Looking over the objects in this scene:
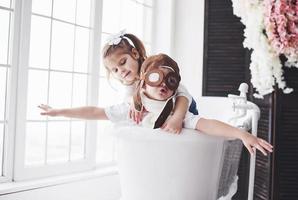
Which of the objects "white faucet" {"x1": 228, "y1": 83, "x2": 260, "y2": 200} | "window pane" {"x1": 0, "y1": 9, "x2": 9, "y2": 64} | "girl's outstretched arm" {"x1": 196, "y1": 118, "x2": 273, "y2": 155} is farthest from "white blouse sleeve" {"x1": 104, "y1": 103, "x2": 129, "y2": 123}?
"window pane" {"x1": 0, "y1": 9, "x2": 9, "y2": 64}

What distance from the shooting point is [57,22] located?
2264mm

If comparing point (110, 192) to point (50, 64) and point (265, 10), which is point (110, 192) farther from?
point (265, 10)

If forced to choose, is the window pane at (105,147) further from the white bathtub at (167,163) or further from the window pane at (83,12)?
the white bathtub at (167,163)

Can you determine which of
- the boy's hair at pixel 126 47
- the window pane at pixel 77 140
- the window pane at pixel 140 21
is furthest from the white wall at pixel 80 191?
the window pane at pixel 140 21

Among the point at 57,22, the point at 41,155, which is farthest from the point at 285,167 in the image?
the point at 57,22

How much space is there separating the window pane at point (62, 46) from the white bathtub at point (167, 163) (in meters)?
0.92

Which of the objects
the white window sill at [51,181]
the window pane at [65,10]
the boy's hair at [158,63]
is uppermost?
the window pane at [65,10]

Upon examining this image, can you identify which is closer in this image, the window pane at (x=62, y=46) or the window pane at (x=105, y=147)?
the window pane at (x=62, y=46)

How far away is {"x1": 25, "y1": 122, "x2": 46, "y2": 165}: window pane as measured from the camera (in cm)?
213

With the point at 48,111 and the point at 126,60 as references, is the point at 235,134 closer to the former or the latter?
the point at 126,60

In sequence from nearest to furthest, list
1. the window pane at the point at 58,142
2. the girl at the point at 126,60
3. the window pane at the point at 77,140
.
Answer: the girl at the point at 126,60, the window pane at the point at 58,142, the window pane at the point at 77,140

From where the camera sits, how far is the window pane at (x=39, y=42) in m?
2.13

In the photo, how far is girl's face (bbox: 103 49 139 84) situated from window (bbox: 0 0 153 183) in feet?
0.83

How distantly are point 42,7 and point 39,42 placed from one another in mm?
217
